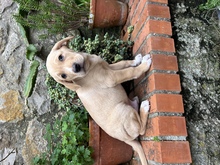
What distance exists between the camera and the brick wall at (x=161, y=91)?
1.87m

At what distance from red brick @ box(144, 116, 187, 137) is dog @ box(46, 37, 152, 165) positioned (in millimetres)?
211

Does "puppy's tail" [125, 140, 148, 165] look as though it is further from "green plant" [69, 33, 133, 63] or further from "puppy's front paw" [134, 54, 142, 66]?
"green plant" [69, 33, 133, 63]

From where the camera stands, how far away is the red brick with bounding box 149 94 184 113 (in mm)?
1945

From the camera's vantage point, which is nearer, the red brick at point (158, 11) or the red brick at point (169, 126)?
the red brick at point (169, 126)

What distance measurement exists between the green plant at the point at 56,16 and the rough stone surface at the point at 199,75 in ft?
4.27

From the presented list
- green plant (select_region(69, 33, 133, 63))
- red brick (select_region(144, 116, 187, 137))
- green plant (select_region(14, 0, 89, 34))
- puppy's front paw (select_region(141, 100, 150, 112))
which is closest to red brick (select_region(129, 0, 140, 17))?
green plant (select_region(69, 33, 133, 63))

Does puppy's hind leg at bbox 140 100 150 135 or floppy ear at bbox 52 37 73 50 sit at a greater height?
floppy ear at bbox 52 37 73 50

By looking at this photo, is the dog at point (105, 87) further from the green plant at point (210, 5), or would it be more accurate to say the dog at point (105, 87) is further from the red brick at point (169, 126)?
the green plant at point (210, 5)

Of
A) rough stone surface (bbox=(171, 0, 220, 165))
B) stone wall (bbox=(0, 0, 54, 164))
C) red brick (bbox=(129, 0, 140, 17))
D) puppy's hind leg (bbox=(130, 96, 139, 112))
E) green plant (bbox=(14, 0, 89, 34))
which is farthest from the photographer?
stone wall (bbox=(0, 0, 54, 164))

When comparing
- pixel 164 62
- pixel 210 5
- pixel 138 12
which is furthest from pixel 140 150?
pixel 210 5

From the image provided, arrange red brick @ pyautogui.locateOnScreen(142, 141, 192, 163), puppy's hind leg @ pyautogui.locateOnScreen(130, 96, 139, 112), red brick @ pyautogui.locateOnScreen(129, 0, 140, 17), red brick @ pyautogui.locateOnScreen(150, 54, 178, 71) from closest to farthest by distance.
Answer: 1. red brick @ pyautogui.locateOnScreen(142, 141, 192, 163)
2. red brick @ pyautogui.locateOnScreen(150, 54, 178, 71)
3. puppy's hind leg @ pyautogui.locateOnScreen(130, 96, 139, 112)
4. red brick @ pyautogui.locateOnScreen(129, 0, 140, 17)

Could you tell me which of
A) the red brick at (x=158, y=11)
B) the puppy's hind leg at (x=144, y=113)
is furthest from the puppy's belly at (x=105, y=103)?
the red brick at (x=158, y=11)

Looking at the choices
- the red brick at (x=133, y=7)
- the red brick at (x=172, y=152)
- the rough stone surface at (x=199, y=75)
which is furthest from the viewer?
the red brick at (x=133, y=7)

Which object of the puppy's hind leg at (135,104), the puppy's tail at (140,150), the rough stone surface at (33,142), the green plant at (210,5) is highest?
the green plant at (210,5)
